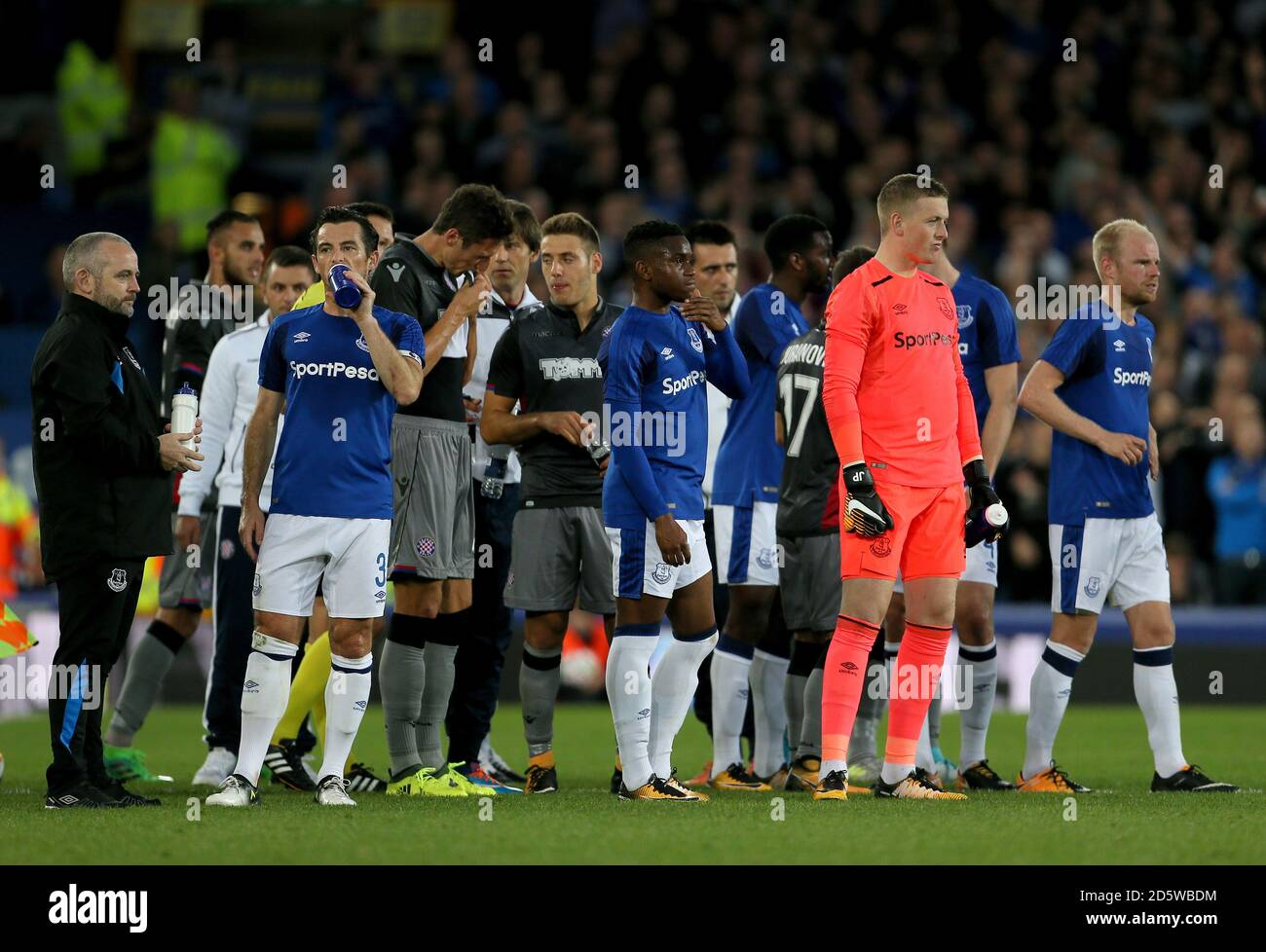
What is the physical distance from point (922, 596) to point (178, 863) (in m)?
3.11

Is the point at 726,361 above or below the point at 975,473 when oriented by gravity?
above

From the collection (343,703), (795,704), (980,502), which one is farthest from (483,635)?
(980,502)

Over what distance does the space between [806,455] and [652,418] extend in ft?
3.95

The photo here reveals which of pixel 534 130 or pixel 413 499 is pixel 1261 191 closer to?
pixel 534 130

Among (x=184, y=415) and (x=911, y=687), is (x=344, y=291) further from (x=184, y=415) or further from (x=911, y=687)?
(x=911, y=687)

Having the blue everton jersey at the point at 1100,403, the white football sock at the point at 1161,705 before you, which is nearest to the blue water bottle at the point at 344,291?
the blue everton jersey at the point at 1100,403

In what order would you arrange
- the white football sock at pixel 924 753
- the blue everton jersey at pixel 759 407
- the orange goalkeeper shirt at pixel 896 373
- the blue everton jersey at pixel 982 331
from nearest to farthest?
the orange goalkeeper shirt at pixel 896 373 < the white football sock at pixel 924 753 < the blue everton jersey at pixel 982 331 < the blue everton jersey at pixel 759 407

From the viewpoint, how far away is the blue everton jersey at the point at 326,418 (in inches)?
284

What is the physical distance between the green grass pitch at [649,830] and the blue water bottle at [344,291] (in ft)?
6.39

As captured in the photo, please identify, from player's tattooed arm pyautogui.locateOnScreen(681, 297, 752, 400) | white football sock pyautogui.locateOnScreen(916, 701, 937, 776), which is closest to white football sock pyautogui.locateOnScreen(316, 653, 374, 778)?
player's tattooed arm pyautogui.locateOnScreen(681, 297, 752, 400)

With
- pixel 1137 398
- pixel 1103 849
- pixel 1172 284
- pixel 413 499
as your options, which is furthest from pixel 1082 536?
pixel 1172 284

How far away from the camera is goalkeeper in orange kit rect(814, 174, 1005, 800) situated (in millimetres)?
7160

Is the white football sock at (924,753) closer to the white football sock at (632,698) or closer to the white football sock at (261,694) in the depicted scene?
the white football sock at (632,698)

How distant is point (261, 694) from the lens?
23.5ft
